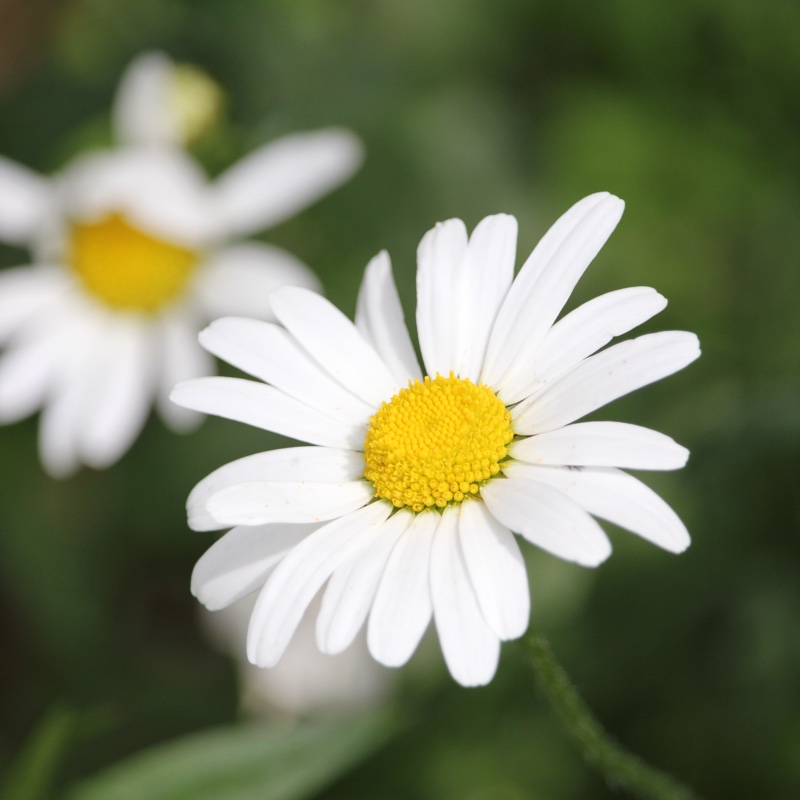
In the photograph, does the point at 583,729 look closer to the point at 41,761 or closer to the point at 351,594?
the point at 351,594

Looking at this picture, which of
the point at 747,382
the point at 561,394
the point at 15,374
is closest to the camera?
the point at 561,394

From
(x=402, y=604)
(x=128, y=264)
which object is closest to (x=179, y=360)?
(x=128, y=264)

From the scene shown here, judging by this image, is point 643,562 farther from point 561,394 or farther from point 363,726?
point 561,394

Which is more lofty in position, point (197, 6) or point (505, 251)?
point (197, 6)

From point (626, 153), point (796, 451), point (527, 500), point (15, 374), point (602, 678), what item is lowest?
point (602, 678)

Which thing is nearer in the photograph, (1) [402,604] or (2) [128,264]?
(1) [402,604]

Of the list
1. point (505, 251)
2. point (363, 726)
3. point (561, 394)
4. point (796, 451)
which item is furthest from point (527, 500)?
point (796, 451)

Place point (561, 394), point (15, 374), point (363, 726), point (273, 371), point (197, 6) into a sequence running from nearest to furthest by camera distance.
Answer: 1. point (561, 394)
2. point (273, 371)
3. point (363, 726)
4. point (15, 374)
5. point (197, 6)

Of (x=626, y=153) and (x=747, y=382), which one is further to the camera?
(x=626, y=153)

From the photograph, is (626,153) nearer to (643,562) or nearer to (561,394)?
(643,562)
